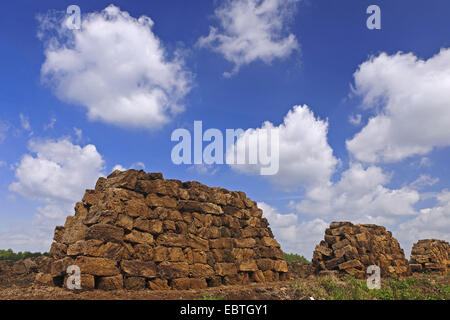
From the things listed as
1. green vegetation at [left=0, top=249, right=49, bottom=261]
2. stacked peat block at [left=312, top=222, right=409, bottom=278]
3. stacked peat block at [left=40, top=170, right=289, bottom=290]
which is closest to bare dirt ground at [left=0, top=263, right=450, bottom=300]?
stacked peat block at [left=40, top=170, right=289, bottom=290]

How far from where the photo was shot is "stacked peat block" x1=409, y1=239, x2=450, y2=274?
31656 mm

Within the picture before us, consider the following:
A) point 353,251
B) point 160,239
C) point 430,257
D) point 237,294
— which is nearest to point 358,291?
point 237,294

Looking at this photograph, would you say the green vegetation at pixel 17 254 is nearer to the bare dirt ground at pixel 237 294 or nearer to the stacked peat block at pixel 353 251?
the bare dirt ground at pixel 237 294

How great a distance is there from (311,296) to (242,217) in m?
7.63

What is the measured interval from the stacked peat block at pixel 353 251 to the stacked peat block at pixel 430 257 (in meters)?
7.39

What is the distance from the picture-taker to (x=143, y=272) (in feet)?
46.7

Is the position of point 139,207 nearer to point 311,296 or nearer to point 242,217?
point 242,217

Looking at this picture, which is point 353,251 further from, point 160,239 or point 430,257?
point 430,257

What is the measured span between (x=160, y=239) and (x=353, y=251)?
40.7 feet

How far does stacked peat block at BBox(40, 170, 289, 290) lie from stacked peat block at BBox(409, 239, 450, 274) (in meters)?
19.1

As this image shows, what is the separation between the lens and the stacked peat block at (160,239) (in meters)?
13.8

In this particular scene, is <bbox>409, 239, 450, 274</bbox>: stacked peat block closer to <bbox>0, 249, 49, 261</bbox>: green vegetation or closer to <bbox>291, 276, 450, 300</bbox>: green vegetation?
<bbox>291, 276, 450, 300</bbox>: green vegetation

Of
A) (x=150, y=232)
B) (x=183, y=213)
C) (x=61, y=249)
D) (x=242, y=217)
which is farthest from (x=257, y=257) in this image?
(x=61, y=249)
